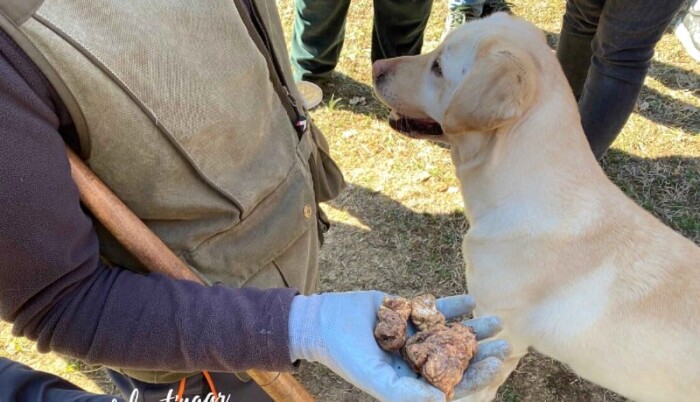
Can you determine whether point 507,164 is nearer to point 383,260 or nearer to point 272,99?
point 272,99

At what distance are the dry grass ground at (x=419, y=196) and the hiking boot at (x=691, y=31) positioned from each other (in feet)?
0.20

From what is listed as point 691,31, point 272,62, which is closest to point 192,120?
point 272,62

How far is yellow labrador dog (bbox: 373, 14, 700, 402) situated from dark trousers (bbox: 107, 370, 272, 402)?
86cm

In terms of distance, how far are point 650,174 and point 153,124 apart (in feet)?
10.1

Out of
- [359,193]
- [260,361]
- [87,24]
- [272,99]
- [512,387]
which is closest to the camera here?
[87,24]

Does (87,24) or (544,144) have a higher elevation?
(87,24)

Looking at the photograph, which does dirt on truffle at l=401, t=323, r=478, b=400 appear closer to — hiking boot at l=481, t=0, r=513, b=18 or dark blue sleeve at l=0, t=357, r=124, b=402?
dark blue sleeve at l=0, t=357, r=124, b=402

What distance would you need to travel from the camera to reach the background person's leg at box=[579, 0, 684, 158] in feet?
7.65

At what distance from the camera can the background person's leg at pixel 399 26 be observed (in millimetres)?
3422

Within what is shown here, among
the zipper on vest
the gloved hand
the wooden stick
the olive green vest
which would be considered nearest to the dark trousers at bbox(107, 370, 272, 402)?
the olive green vest

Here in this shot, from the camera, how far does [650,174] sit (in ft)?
11.0

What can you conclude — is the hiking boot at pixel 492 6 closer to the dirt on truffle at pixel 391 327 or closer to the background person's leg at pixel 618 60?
the background person's leg at pixel 618 60

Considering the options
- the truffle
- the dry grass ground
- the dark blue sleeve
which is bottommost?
the dry grass ground

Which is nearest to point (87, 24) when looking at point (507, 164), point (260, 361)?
point (260, 361)
